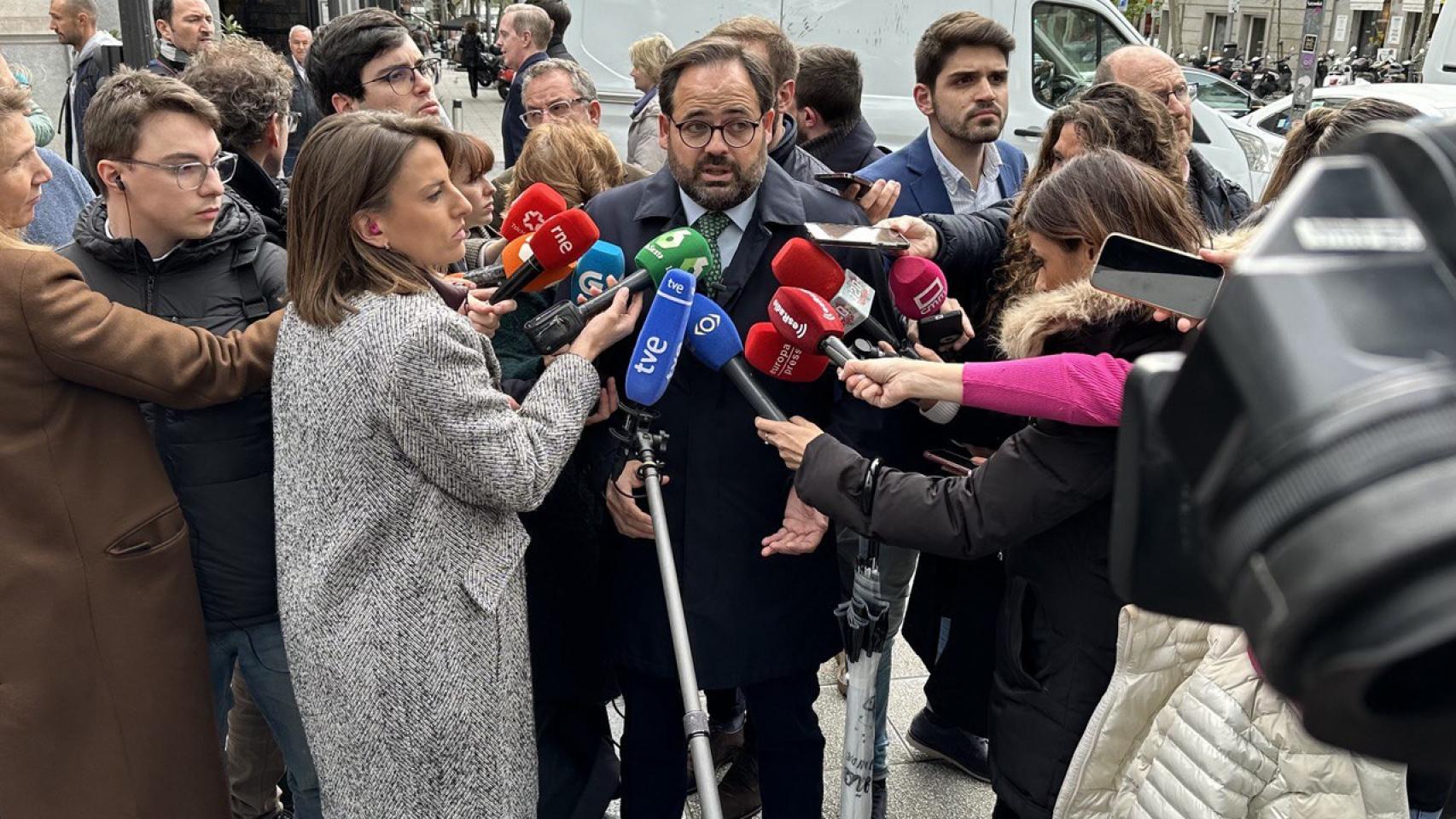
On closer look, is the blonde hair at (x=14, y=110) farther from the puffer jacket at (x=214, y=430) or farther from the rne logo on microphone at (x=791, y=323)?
the rne logo on microphone at (x=791, y=323)

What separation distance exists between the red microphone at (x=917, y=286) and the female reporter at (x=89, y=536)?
4.20 feet

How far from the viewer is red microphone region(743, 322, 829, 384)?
243cm

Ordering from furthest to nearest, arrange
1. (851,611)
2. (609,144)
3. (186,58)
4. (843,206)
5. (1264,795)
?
(186,58) < (609,144) < (843,206) < (851,611) < (1264,795)

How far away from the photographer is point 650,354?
227 cm

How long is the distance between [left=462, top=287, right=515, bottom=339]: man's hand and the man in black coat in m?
2.33

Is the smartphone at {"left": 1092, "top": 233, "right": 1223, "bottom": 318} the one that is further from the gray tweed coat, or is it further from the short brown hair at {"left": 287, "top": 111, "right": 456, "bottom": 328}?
the short brown hair at {"left": 287, "top": 111, "right": 456, "bottom": 328}

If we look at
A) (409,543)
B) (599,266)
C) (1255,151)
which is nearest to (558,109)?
(599,266)

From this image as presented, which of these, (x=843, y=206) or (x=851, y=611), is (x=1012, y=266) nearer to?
(x=843, y=206)

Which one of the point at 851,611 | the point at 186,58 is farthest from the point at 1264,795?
the point at 186,58

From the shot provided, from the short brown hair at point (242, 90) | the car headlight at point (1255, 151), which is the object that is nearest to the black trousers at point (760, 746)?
the short brown hair at point (242, 90)

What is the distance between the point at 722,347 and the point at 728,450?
320 millimetres

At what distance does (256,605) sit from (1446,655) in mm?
2398

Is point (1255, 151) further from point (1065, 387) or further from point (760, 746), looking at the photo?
point (1065, 387)

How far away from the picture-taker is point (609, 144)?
11.6ft
